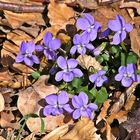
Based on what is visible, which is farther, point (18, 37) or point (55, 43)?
point (18, 37)

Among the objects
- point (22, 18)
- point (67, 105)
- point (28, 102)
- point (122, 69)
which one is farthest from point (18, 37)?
point (122, 69)

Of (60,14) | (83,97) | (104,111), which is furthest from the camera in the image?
(60,14)

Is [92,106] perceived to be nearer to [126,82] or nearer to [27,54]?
[126,82]

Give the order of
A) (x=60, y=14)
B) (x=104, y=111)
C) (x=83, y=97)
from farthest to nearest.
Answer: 1. (x=60, y=14)
2. (x=104, y=111)
3. (x=83, y=97)

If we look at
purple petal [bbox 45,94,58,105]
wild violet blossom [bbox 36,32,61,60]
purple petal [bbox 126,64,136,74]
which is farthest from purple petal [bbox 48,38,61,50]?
purple petal [bbox 126,64,136,74]

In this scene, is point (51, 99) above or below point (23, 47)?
below

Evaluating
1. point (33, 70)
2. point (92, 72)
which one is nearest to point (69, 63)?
point (92, 72)

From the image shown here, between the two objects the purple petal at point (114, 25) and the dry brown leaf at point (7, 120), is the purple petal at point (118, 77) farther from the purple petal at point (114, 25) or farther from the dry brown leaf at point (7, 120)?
the dry brown leaf at point (7, 120)
